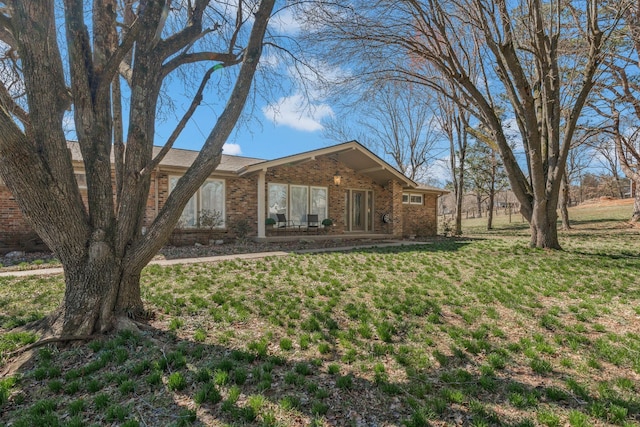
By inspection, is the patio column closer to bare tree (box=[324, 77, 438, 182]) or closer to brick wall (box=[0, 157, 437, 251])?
brick wall (box=[0, 157, 437, 251])

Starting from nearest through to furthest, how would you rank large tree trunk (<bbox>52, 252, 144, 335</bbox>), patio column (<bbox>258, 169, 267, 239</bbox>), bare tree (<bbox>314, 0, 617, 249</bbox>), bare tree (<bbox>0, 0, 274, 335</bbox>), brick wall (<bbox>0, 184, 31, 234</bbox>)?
bare tree (<bbox>0, 0, 274, 335</bbox>)
large tree trunk (<bbox>52, 252, 144, 335</bbox>)
bare tree (<bbox>314, 0, 617, 249</bbox>)
brick wall (<bbox>0, 184, 31, 234</bbox>)
patio column (<bbox>258, 169, 267, 239</bbox>)

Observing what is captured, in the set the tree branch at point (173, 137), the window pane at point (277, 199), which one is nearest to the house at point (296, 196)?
the window pane at point (277, 199)

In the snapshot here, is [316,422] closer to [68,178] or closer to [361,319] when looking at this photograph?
[361,319]

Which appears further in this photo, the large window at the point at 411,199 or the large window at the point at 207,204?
the large window at the point at 411,199

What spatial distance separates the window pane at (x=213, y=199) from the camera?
1128 centimetres

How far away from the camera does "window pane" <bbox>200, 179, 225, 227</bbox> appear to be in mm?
11281

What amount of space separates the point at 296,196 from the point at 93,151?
9835mm

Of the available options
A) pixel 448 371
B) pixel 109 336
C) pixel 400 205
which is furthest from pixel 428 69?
pixel 109 336

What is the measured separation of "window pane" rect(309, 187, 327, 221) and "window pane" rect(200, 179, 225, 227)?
377 centimetres

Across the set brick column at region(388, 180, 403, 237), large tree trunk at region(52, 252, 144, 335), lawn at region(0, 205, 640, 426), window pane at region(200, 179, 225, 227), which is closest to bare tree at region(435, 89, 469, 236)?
brick column at region(388, 180, 403, 237)

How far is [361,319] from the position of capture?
4.21m

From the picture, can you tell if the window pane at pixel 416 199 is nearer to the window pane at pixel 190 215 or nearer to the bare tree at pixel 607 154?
the bare tree at pixel 607 154

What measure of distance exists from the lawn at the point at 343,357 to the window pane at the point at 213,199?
18.5 feet

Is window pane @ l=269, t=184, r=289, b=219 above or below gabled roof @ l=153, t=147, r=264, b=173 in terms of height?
below
